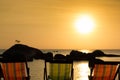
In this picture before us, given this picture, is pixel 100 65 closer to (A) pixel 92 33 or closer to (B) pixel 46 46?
(B) pixel 46 46

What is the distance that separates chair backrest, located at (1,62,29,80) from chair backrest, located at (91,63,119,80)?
3.78 feet

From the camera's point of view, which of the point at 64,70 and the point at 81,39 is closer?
the point at 64,70

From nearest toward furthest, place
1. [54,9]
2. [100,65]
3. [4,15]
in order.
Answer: [100,65], [4,15], [54,9]

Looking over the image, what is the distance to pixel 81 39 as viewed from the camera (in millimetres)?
15523

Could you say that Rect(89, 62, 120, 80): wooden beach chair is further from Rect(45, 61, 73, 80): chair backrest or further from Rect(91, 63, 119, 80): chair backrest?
Rect(45, 61, 73, 80): chair backrest

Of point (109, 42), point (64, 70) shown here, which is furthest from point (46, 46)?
point (64, 70)

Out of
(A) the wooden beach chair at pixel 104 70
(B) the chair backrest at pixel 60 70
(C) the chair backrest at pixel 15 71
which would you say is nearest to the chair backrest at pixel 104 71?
(A) the wooden beach chair at pixel 104 70

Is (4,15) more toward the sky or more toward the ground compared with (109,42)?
more toward the sky

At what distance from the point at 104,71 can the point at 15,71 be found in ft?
4.84

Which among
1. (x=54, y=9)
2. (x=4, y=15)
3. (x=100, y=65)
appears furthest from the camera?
(x=54, y=9)

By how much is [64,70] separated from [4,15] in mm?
9044

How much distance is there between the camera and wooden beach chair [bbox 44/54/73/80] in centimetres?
544

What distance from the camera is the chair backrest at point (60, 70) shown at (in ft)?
18.1

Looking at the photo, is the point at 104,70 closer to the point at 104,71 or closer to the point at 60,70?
the point at 104,71
